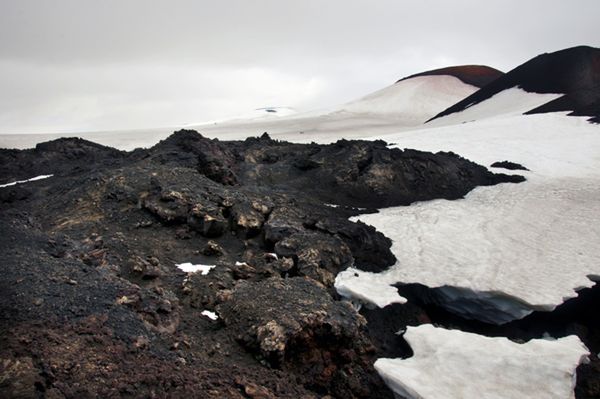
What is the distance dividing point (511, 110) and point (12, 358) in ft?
122

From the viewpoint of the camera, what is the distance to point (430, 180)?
14719 mm

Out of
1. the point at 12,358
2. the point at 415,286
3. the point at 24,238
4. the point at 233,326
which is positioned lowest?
the point at 415,286

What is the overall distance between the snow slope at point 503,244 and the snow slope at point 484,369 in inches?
55.9

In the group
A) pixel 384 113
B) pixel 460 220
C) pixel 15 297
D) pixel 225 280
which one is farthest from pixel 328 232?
pixel 384 113

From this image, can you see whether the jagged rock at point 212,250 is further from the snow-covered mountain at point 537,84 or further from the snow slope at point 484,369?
the snow-covered mountain at point 537,84

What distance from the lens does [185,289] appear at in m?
6.81

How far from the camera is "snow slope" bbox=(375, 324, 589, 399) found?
5.46m

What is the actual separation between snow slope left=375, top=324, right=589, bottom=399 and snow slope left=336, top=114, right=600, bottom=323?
142 centimetres

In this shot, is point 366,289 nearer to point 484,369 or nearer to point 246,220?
point 484,369

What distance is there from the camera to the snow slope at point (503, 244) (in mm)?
8031

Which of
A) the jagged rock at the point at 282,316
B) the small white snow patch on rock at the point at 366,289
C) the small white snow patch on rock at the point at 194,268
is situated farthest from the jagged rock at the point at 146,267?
the small white snow patch on rock at the point at 366,289

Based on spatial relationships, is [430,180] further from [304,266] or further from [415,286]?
[304,266]

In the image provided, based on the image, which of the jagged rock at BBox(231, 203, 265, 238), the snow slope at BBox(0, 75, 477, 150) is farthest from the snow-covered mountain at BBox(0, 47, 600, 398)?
the snow slope at BBox(0, 75, 477, 150)

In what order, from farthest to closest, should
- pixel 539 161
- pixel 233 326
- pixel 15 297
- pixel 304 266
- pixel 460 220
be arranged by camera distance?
pixel 539 161 < pixel 460 220 < pixel 304 266 < pixel 233 326 < pixel 15 297
